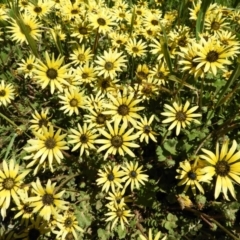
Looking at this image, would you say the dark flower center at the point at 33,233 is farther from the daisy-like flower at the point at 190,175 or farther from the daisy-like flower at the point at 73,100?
the daisy-like flower at the point at 190,175

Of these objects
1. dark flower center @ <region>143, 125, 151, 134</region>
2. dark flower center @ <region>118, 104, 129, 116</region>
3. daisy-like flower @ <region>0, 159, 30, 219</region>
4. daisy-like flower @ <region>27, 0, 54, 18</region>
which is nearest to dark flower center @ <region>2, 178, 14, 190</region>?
daisy-like flower @ <region>0, 159, 30, 219</region>

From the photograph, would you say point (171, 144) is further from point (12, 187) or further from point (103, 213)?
point (12, 187)

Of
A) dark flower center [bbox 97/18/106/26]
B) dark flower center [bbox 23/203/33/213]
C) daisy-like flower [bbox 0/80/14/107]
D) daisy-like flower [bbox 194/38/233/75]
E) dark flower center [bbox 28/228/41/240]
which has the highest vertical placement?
daisy-like flower [bbox 194/38/233/75]

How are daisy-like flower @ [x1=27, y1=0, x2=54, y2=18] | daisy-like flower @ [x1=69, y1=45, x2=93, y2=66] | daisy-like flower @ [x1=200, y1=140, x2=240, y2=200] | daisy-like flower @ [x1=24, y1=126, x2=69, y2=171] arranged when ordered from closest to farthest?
daisy-like flower @ [x1=200, y1=140, x2=240, y2=200] → daisy-like flower @ [x1=24, y1=126, x2=69, y2=171] → daisy-like flower @ [x1=69, y1=45, x2=93, y2=66] → daisy-like flower @ [x1=27, y1=0, x2=54, y2=18]

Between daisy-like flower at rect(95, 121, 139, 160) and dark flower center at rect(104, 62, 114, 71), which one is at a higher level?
dark flower center at rect(104, 62, 114, 71)

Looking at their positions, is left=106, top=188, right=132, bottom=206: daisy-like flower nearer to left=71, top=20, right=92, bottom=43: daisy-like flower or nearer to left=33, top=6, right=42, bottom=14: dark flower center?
left=71, top=20, right=92, bottom=43: daisy-like flower

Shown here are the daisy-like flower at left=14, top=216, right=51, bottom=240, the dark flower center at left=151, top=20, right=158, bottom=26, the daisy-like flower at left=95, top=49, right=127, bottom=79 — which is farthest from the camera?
the dark flower center at left=151, top=20, right=158, bottom=26
